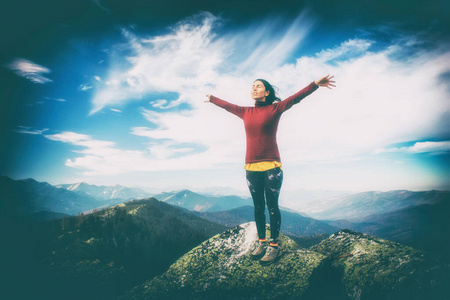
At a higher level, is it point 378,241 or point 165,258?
point 378,241

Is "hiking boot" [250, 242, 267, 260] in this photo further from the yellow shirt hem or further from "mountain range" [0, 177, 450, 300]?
the yellow shirt hem

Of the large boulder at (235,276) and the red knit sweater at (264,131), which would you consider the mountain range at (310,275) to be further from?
the red knit sweater at (264,131)

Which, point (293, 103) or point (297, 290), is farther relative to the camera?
point (293, 103)

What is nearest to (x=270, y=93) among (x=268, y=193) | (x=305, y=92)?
(x=305, y=92)

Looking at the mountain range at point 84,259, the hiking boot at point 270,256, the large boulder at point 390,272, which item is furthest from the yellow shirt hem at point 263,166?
the mountain range at point 84,259

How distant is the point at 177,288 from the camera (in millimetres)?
3969

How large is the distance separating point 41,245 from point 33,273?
Result: 1.42 meters

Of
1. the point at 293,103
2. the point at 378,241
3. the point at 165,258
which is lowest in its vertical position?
the point at 165,258

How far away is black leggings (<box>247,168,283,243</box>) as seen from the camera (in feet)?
12.3

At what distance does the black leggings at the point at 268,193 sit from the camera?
3.74 metres

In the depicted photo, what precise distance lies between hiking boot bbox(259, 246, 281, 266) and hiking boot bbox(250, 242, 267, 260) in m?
0.14

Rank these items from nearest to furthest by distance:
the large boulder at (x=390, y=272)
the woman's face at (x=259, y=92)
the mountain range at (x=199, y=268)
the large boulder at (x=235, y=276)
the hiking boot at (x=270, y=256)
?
the large boulder at (x=390, y=272)
the mountain range at (x=199, y=268)
the large boulder at (x=235, y=276)
the hiking boot at (x=270, y=256)
the woman's face at (x=259, y=92)

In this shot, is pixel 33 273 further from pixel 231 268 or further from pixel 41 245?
pixel 231 268

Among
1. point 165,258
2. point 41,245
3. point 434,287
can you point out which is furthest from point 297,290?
point 41,245
